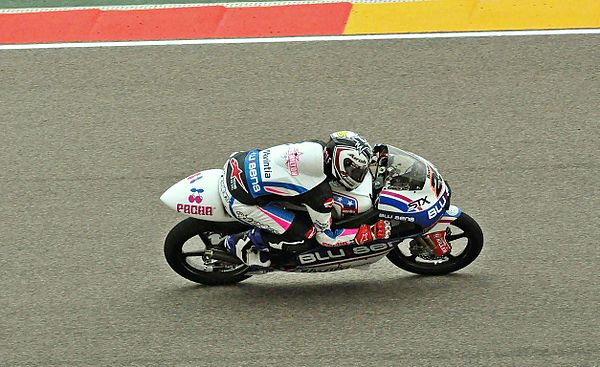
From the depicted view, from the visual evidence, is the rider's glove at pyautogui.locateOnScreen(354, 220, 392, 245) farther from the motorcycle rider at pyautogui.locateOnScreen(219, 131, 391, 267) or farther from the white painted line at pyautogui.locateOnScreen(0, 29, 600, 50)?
the white painted line at pyautogui.locateOnScreen(0, 29, 600, 50)

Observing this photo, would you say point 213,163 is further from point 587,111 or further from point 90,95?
point 587,111

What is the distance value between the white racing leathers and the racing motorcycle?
11 cm

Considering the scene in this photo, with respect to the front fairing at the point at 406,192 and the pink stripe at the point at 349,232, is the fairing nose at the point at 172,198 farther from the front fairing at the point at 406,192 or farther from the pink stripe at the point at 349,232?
the front fairing at the point at 406,192

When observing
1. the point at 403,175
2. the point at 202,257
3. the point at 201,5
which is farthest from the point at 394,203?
the point at 201,5

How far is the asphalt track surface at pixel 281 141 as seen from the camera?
7.86 metres

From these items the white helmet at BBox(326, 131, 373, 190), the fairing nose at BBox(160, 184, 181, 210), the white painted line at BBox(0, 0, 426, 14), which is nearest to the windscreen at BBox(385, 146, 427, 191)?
the white helmet at BBox(326, 131, 373, 190)

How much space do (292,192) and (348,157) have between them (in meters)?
0.46

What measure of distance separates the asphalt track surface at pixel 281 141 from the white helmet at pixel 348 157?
1.07m

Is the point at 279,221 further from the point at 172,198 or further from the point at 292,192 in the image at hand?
the point at 172,198

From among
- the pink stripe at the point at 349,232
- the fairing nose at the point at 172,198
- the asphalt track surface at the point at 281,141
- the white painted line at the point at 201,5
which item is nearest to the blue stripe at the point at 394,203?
the pink stripe at the point at 349,232

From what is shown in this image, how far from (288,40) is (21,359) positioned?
18.6 feet

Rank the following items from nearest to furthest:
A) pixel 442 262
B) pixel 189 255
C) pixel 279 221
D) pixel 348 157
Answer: pixel 348 157 < pixel 279 221 < pixel 189 255 < pixel 442 262

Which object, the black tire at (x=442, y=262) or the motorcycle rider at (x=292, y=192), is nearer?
the motorcycle rider at (x=292, y=192)

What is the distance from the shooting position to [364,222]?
7.95 metres
